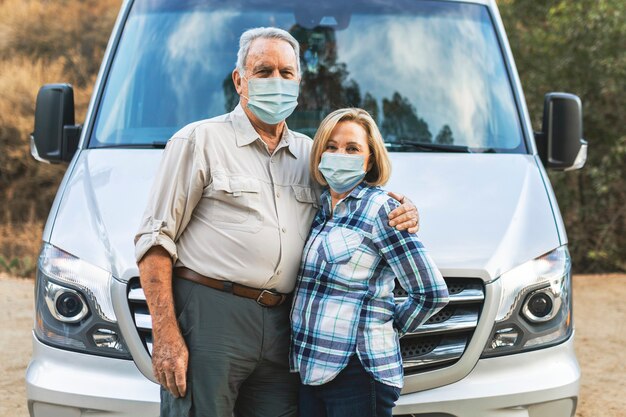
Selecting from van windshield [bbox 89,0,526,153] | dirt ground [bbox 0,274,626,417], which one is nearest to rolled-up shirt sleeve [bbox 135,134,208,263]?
van windshield [bbox 89,0,526,153]

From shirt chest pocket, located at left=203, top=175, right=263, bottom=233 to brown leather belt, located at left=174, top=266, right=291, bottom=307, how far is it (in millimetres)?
175

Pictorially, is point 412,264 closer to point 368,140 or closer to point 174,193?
point 368,140

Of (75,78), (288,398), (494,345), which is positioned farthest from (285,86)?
(75,78)

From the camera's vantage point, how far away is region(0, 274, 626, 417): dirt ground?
5707 mm

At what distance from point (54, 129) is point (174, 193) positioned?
1.95 m

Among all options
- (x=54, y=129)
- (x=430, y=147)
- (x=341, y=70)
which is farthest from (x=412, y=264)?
(x=54, y=129)

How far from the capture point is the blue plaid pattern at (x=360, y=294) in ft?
9.05

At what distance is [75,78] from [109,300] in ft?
44.6

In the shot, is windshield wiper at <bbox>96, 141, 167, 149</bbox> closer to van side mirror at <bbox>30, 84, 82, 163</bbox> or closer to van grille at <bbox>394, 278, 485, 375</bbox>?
van side mirror at <bbox>30, 84, 82, 163</bbox>

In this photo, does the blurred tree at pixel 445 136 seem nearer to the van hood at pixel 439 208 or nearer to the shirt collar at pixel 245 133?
the van hood at pixel 439 208

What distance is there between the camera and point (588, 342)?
7.58m

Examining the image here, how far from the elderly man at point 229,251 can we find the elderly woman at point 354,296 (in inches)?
3.2

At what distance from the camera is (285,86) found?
2.88 m

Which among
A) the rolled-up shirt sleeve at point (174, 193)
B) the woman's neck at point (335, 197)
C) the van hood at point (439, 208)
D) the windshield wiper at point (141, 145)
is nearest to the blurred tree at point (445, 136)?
the van hood at point (439, 208)
